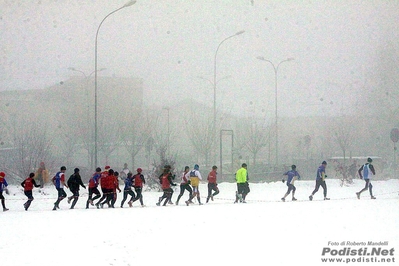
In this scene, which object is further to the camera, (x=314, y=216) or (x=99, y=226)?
(x=314, y=216)

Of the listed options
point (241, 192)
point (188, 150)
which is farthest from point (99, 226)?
point (188, 150)

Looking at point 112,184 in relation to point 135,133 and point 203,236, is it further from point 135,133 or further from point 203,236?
point 135,133

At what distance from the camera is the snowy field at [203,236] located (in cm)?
1205

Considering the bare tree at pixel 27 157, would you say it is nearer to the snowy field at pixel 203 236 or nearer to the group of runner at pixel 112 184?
the group of runner at pixel 112 184

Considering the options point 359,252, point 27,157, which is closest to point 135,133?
point 27,157

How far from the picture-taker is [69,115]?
67000 millimetres

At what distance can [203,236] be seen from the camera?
14.6m

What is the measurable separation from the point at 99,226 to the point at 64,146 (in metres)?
52.4

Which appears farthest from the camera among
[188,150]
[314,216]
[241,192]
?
[188,150]

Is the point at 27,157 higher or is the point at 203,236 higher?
the point at 27,157

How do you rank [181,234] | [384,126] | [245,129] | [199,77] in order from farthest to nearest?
1. [245,129]
2. [384,126]
3. [199,77]
4. [181,234]

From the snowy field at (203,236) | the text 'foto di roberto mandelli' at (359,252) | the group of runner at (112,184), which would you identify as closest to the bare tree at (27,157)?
the group of runner at (112,184)

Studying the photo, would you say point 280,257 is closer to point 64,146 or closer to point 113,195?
point 113,195

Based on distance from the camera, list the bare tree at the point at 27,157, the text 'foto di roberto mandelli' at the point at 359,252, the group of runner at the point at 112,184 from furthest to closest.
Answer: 1. the bare tree at the point at 27,157
2. the group of runner at the point at 112,184
3. the text 'foto di roberto mandelli' at the point at 359,252
